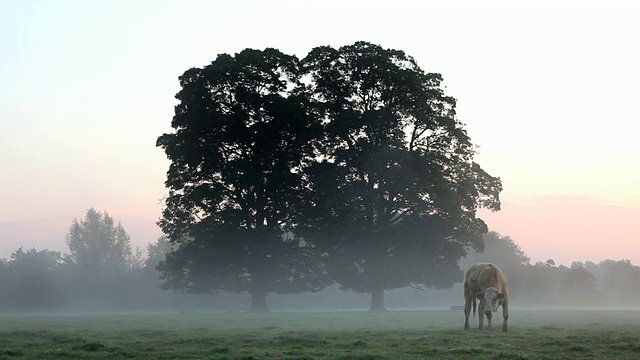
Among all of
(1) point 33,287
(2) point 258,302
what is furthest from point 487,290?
(1) point 33,287

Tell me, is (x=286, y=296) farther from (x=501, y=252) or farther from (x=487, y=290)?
(x=487, y=290)

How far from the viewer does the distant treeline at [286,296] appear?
3504 inches

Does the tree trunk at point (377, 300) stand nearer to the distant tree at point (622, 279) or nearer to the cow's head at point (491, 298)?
the cow's head at point (491, 298)

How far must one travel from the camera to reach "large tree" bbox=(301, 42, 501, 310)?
5866 cm

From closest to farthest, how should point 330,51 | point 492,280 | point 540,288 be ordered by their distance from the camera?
point 492,280
point 330,51
point 540,288

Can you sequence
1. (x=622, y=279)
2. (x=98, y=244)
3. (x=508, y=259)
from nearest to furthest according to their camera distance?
1. (x=508, y=259)
2. (x=622, y=279)
3. (x=98, y=244)

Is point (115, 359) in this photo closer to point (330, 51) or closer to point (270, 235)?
point (270, 235)

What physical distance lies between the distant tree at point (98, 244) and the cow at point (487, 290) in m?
93.1

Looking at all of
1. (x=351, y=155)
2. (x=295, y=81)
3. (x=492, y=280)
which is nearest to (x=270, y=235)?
(x=351, y=155)

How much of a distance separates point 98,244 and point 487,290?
113 metres

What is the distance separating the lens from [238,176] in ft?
195

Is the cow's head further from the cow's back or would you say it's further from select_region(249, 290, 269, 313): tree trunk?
select_region(249, 290, 269, 313): tree trunk

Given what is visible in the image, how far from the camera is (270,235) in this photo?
61.2m

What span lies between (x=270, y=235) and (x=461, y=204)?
16.9m
